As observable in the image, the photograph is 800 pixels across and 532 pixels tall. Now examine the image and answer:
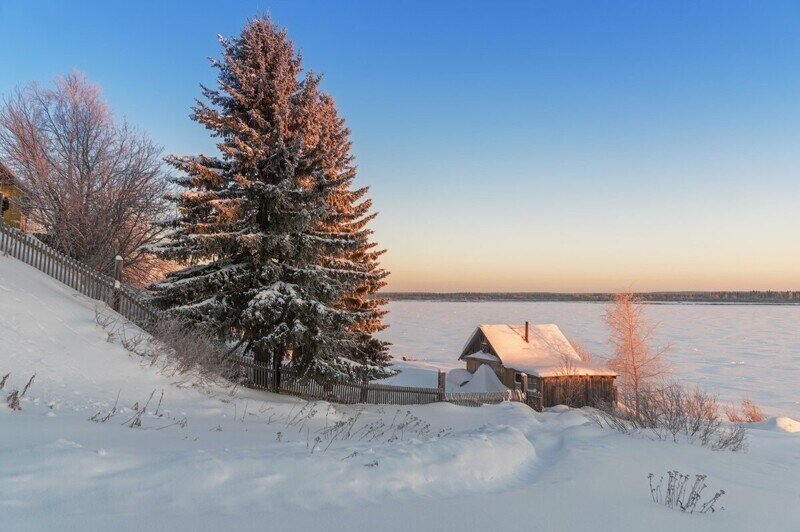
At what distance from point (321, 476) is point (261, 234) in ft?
32.2

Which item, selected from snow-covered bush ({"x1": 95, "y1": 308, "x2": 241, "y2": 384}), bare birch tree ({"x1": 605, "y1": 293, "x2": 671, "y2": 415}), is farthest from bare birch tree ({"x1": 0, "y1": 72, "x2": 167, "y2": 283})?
bare birch tree ({"x1": 605, "y1": 293, "x2": 671, "y2": 415})

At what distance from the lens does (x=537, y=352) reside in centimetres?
Result: 2889

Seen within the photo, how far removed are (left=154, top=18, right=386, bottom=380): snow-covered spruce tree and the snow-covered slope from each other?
4.70 m

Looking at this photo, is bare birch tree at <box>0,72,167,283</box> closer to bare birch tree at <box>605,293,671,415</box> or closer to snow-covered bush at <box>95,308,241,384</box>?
snow-covered bush at <box>95,308,241,384</box>

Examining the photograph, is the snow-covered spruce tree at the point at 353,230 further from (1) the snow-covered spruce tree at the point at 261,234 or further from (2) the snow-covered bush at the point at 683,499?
(2) the snow-covered bush at the point at 683,499

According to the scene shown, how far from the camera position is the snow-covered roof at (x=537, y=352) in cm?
2561

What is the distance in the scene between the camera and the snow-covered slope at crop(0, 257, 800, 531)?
3816 mm

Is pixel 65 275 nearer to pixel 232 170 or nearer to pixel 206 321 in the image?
pixel 206 321

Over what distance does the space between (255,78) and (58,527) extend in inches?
557

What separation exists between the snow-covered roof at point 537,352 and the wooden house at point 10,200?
87.3 feet

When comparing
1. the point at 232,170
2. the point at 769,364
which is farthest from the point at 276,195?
the point at 769,364

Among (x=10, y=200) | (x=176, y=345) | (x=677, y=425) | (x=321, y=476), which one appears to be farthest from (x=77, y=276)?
(x=677, y=425)

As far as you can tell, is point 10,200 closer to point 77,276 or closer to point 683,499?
point 77,276

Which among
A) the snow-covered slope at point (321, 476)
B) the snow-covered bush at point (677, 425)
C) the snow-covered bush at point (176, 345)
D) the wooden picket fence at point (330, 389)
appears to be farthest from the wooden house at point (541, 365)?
the snow-covered slope at point (321, 476)
